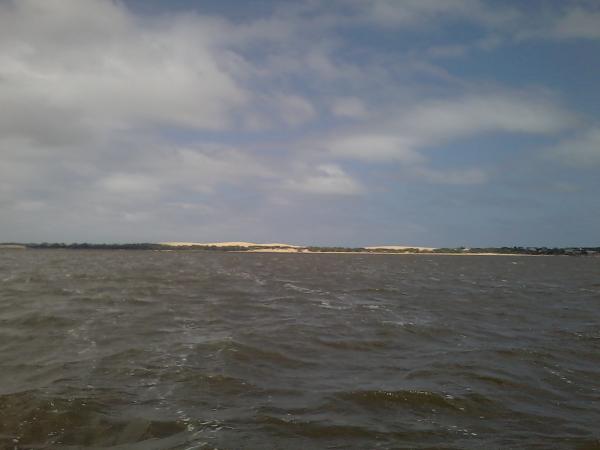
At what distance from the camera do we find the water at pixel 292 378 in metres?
7.40

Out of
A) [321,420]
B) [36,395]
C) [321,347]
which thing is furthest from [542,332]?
[36,395]

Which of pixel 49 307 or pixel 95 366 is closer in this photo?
pixel 95 366

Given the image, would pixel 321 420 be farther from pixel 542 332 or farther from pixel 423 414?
pixel 542 332

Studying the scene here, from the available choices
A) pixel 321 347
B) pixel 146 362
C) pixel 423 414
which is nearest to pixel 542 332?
pixel 321 347

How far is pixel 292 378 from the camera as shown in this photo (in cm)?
1055

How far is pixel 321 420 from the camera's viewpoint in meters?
7.90

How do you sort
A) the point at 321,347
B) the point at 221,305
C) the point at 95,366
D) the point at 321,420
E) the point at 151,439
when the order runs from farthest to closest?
1. the point at 221,305
2. the point at 321,347
3. the point at 95,366
4. the point at 321,420
5. the point at 151,439

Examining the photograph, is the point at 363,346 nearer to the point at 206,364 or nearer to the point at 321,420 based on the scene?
the point at 206,364

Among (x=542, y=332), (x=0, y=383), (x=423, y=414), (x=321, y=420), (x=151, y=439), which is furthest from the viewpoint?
(x=542, y=332)

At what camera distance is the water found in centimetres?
740

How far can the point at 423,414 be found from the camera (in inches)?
333

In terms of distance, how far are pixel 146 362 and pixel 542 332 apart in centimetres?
1458

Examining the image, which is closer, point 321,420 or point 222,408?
point 321,420

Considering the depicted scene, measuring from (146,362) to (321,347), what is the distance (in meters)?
5.23
